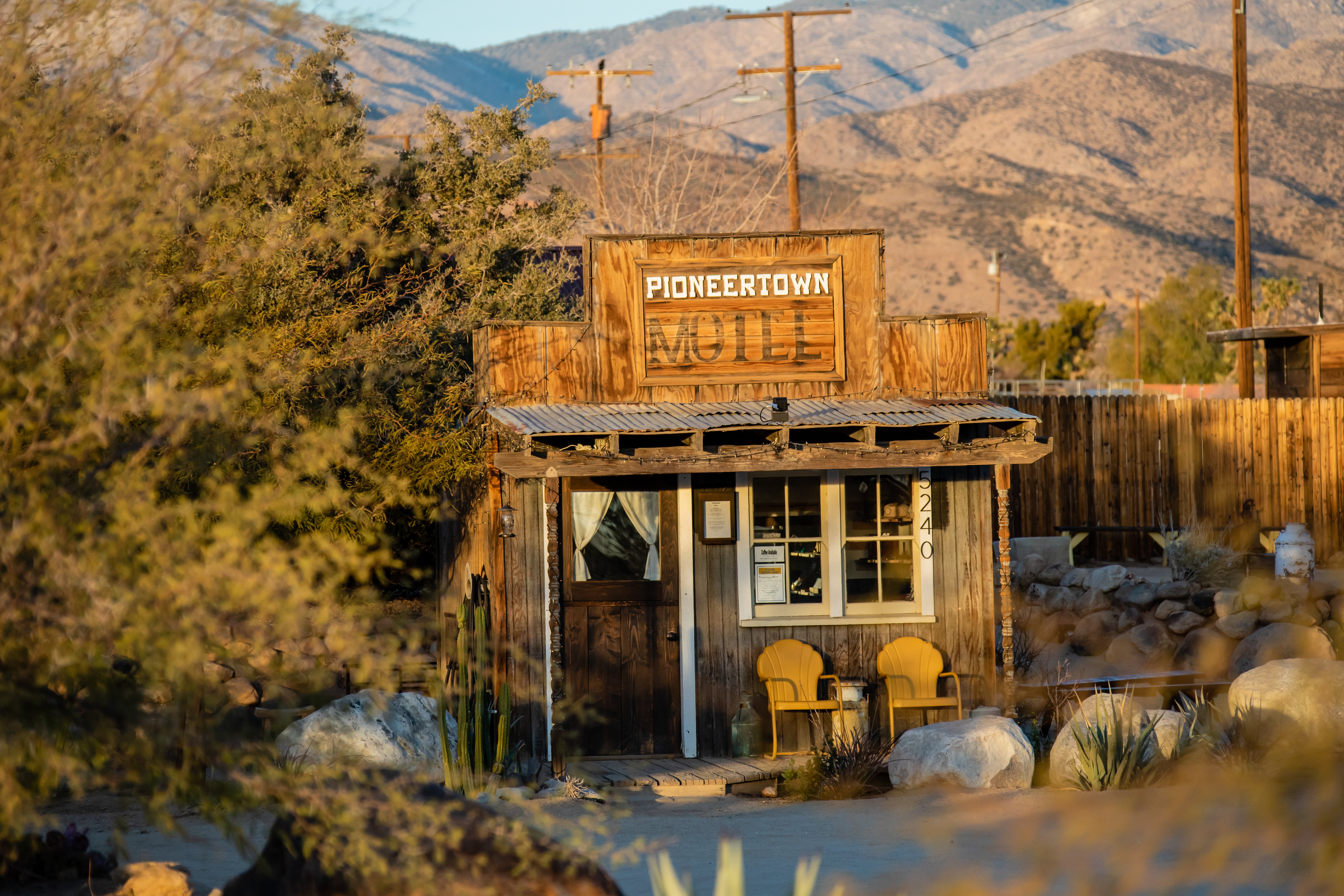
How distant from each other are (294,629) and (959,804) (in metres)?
5.66

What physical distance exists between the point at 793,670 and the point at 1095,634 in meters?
5.75

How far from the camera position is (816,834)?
8.45m

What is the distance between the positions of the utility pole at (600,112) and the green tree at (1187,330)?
93.0 ft

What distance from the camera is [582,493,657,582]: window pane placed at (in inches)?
432

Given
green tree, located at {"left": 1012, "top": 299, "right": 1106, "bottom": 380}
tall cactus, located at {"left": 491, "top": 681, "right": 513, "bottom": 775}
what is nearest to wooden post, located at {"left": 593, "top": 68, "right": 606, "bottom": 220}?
tall cactus, located at {"left": 491, "top": 681, "right": 513, "bottom": 775}

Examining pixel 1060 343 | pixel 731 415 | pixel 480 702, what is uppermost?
pixel 1060 343

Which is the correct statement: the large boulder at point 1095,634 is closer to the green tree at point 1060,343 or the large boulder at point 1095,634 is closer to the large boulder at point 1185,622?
the large boulder at point 1185,622

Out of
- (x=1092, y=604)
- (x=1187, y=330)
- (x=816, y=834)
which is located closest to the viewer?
(x=816, y=834)

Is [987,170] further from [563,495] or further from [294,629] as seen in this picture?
[294,629]

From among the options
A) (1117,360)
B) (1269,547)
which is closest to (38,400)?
(1269,547)

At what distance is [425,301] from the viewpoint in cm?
1418

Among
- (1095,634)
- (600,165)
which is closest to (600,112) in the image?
(600,165)

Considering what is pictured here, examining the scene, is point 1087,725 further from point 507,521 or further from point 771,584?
point 507,521

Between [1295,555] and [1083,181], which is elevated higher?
[1083,181]
